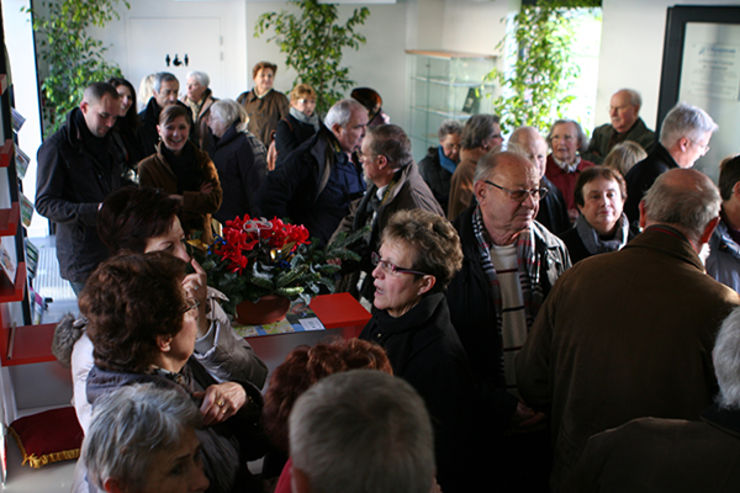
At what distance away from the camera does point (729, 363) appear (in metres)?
1.70

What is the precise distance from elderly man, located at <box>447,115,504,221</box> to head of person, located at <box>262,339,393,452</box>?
3049 mm

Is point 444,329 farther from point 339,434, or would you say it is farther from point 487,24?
point 487,24

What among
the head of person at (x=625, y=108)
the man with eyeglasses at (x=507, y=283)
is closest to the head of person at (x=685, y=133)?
the head of person at (x=625, y=108)

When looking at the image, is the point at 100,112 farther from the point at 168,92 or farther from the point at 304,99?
the point at 304,99

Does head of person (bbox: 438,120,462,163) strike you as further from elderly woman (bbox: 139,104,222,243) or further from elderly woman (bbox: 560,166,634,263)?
elderly woman (bbox: 560,166,634,263)

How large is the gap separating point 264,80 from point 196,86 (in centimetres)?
99

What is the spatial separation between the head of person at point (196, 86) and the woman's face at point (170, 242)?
5.13m

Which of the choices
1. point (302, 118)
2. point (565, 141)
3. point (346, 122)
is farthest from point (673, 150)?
point (302, 118)

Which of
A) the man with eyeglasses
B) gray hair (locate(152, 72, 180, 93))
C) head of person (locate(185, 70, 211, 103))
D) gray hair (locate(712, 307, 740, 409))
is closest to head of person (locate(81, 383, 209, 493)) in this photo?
gray hair (locate(712, 307, 740, 409))

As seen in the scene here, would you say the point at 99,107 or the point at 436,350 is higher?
the point at 99,107

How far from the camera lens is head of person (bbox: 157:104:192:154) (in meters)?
4.74

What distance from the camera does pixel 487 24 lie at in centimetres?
974

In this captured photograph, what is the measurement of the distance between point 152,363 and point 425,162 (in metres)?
4.18

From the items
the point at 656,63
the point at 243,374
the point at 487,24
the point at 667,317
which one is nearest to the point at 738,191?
the point at 667,317
